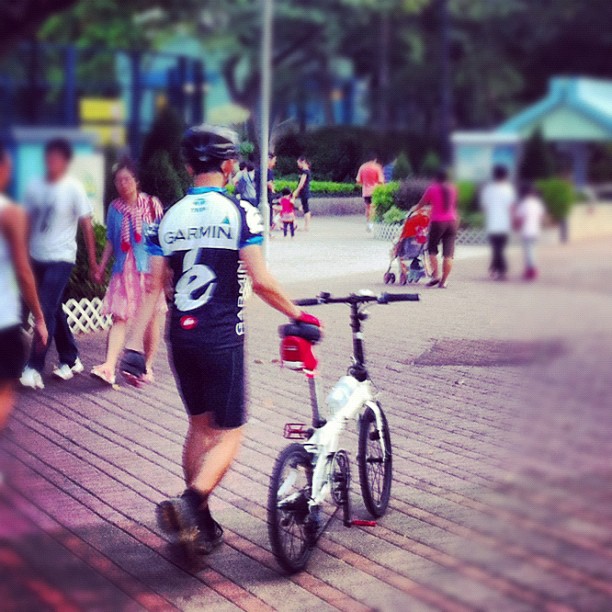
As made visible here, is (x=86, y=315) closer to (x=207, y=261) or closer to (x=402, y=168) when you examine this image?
(x=207, y=261)

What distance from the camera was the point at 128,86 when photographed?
1.09m

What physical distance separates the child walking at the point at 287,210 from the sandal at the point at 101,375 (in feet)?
14.0

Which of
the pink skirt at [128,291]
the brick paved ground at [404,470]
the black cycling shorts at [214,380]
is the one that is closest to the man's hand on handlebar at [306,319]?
the brick paved ground at [404,470]

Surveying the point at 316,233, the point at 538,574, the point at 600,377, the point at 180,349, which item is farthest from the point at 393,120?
the point at 180,349

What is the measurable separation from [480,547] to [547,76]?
0.46 meters

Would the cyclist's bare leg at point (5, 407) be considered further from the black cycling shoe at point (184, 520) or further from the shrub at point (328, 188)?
the black cycling shoe at point (184, 520)

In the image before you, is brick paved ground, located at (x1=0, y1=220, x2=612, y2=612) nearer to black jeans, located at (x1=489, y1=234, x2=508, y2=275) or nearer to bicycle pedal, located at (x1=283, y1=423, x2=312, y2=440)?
black jeans, located at (x1=489, y1=234, x2=508, y2=275)

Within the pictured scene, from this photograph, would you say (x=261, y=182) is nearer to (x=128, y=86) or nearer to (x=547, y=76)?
(x=128, y=86)

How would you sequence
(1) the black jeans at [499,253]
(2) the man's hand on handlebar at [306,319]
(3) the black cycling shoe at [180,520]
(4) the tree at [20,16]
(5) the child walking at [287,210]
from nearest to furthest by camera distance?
(4) the tree at [20,16] < (1) the black jeans at [499,253] < (5) the child walking at [287,210] < (2) the man's hand on handlebar at [306,319] < (3) the black cycling shoe at [180,520]

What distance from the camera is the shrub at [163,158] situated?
1.21m

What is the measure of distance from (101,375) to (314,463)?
2719mm

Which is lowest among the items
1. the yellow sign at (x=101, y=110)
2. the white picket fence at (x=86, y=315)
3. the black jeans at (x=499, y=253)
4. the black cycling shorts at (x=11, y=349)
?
the white picket fence at (x=86, y=315)

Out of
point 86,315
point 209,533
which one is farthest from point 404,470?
point 86,315

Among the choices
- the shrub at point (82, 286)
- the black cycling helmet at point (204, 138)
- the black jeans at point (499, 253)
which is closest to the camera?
the black jeans at point (499, 253)
